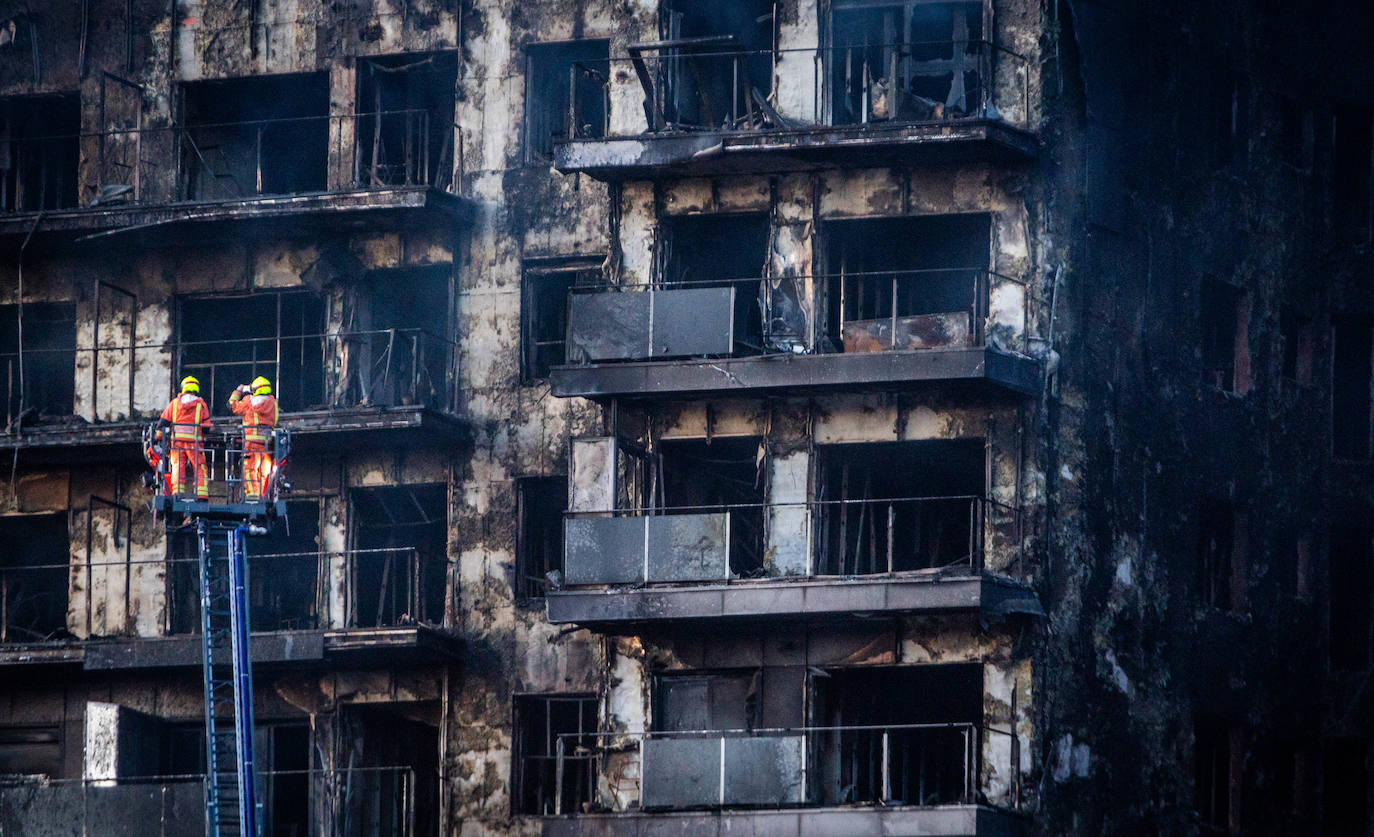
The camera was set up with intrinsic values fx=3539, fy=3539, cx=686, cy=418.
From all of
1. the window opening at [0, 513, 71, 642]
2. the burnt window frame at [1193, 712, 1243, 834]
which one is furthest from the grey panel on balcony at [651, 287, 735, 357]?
the window opening at [0, 513, 71, 642]

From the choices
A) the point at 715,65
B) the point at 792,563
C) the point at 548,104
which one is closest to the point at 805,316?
the point at 792,563

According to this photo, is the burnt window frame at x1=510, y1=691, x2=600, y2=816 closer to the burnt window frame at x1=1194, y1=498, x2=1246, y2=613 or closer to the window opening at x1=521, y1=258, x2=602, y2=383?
the window opening at x1=521, y1=258, x2=602, y2=383

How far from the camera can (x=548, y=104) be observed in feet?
176

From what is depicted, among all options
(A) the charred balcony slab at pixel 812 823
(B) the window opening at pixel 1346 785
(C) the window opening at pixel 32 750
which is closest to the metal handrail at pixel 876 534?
(A) the charred balcony slab at pixel 812 823

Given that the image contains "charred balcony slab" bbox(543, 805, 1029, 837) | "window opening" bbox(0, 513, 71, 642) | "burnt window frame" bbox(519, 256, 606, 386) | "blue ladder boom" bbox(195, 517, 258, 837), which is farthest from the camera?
"window opening" bbox(0, 513, 71, 642)

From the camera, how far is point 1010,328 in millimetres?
49625

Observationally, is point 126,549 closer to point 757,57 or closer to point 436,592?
point 436,592

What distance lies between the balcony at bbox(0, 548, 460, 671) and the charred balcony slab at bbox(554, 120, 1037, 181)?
6.47 meters

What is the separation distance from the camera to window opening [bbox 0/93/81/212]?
56.2 meters

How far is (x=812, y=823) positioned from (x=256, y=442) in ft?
29.8

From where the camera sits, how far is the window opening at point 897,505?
50.1 metres

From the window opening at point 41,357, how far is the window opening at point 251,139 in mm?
Result: 2920

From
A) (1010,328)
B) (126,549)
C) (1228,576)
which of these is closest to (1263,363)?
(1228,576)

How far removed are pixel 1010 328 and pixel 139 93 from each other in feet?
48.7
